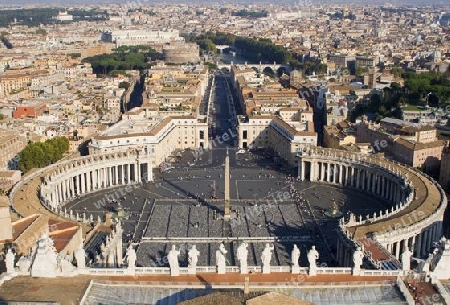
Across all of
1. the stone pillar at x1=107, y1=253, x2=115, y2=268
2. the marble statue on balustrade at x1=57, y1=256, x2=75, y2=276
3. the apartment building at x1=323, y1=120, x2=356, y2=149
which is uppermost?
the marble statue on balustrade at x1=57, y1=256, x2=75, y2=276

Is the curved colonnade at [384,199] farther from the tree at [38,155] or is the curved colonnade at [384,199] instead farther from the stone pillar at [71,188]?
the tree at [38,155]

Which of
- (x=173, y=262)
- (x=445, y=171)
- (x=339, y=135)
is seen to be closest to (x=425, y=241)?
(x=445, y=171)

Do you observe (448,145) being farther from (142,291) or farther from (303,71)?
(303,71)

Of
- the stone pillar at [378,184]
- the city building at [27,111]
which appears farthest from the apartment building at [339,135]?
the city building at [27,111]

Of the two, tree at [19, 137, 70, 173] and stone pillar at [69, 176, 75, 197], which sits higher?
tree at [19, 137, 70, 173]

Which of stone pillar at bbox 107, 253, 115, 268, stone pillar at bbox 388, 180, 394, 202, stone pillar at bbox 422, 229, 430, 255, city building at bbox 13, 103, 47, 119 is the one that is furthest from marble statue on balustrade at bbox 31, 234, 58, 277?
city building at bbox 13, 103, 47, 119

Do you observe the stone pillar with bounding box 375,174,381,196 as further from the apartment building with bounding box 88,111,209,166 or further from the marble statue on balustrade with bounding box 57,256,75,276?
the marble statue on balustrade with bounding box 57,256,75,276

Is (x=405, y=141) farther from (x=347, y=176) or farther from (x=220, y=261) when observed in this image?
(x=220, y=261)
